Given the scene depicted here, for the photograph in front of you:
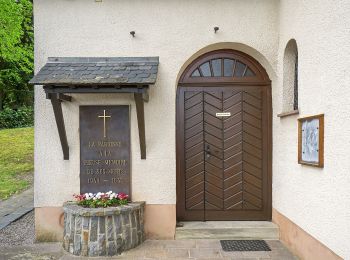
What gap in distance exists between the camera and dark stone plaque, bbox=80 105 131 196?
573cm

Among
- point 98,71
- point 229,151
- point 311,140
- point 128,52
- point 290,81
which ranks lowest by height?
point 229,151

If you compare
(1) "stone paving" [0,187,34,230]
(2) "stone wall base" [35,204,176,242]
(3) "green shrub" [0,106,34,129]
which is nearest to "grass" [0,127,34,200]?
(1) "stone paving" [0,187,34,230]

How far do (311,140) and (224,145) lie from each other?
6.35 ft

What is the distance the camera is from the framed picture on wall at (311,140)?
13.4 feet

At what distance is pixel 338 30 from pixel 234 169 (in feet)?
9.92

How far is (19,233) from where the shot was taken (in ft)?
20.4

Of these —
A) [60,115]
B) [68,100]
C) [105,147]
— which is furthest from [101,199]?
[68,100]

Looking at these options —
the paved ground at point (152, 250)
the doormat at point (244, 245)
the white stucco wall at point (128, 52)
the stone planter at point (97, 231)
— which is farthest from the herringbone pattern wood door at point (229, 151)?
the stone planter at point (97, 231)

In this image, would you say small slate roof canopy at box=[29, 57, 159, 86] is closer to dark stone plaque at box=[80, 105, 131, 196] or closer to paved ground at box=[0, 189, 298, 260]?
dark stone plaque at box=[80, 105, 131, 196]

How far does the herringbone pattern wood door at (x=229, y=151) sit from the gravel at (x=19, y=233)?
106 inches

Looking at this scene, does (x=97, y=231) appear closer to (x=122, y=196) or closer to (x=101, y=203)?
(x=101, y=203)

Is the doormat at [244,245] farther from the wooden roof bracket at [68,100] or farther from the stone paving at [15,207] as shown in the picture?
the stone paving at [15,207]

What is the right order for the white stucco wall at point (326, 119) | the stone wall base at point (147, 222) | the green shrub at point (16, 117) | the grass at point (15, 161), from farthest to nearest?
the green shrub at point (16, 117) < the grass at point (15, 161) < the stone wall base at point (147, 222) < the white stucco wall at point (326, 119)

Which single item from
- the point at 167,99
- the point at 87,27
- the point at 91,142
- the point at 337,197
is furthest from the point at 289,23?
the point at 91,142
